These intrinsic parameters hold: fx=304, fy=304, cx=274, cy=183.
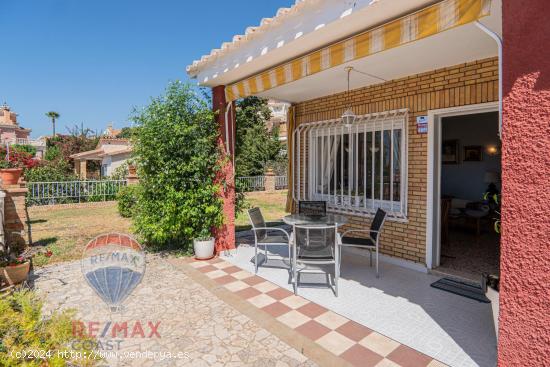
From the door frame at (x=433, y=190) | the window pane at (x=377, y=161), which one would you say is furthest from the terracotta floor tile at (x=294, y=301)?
the window pane at (x=377, y=161)

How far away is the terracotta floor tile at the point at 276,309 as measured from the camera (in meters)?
4.57

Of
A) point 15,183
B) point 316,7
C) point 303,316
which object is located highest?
point 316,7

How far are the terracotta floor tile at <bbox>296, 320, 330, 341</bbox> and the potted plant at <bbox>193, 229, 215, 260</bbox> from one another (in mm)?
3630

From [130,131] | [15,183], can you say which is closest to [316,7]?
[130,131]

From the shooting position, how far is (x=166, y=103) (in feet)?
23.9

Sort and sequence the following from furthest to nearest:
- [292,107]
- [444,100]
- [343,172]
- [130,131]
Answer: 1. [292,107]
2. [343,172]
3. [130,131]
4. [444,100]

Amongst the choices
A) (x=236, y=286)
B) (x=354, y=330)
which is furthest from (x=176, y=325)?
(x=354, y=330)

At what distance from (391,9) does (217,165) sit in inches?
194

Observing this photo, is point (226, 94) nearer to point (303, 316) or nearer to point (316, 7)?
point (316, 7)

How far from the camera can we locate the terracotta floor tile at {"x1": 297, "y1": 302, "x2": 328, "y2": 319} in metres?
4.52

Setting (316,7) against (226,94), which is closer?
(316,7)

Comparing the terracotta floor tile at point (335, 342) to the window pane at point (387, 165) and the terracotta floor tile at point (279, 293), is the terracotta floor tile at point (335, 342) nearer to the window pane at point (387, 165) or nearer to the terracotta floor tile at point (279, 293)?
the terracotta floor tile at point (279, 293)

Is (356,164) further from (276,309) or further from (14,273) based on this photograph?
(14,273)

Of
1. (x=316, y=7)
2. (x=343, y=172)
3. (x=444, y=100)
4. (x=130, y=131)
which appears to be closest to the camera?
(x=316, y=7)
